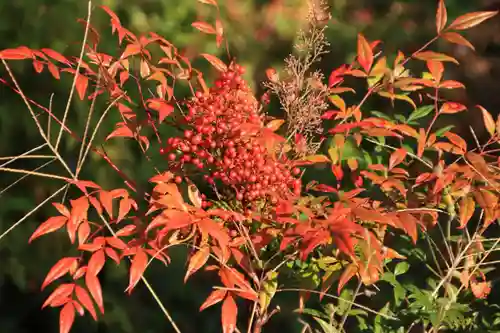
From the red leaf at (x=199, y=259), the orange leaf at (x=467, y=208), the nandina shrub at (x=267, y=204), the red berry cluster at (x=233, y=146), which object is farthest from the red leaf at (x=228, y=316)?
the orange leaf at (x=467, y=208)

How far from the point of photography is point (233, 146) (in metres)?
1.60

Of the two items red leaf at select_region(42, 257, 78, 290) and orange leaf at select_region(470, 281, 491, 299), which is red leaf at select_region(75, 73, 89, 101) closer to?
red leaf at select_region(42, 257, 78, 290)

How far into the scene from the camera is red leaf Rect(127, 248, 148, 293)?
144cm

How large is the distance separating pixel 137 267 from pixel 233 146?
0.36 meters

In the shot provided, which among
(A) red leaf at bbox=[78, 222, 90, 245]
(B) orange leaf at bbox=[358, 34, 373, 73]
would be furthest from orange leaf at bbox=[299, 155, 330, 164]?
(A) red leaf at bbox=[78, 222, 90, 245]

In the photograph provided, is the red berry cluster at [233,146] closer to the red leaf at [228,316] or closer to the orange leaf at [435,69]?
the red leaf at [228,316]

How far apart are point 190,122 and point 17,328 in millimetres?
1635

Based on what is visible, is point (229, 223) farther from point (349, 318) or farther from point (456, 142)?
point (349, 318)

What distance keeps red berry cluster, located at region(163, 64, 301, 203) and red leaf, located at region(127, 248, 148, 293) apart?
0.27 metres

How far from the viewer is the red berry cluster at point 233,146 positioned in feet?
5.23

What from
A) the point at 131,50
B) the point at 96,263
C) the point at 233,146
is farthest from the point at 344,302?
the point at 131,50

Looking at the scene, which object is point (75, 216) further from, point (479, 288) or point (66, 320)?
point (479, 288)

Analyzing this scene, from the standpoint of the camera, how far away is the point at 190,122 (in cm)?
173

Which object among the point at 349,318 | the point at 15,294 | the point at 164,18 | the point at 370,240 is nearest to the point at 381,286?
the point at 349,318
